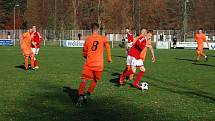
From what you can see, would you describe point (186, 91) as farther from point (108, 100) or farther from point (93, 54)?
point (93, 54)

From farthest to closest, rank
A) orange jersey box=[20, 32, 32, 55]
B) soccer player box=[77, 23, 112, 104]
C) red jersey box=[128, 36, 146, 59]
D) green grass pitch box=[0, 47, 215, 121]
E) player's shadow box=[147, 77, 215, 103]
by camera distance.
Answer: orange jersey box=[20, 32, 32, 55], red jersey box=[128, 36, 146, 59], player's shadow box=[147, 77, 215, 103], soccer player box=[77, 23, 112, 104], green grass pitch box=[0, 47, 215, 121]

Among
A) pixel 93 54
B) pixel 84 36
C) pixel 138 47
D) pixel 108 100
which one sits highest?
pixel 84 36

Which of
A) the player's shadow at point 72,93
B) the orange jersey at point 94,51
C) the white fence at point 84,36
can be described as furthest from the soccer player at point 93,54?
the white fence at point 84,36

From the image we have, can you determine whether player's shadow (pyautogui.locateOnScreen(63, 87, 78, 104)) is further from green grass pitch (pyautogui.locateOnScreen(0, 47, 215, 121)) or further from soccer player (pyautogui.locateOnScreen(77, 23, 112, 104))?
soccer player (pyautogui.locateOnScreen(77, 23, 112, 104))

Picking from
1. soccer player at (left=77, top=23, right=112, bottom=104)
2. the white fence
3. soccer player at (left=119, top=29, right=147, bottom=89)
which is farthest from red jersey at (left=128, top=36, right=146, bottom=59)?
the white fence

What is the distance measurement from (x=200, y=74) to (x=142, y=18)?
69590 mm

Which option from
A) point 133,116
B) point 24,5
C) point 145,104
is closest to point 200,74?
point 145,104

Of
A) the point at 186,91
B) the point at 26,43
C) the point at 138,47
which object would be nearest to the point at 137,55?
the point at 138,47

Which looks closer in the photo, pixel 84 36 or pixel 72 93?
pixel 72 93

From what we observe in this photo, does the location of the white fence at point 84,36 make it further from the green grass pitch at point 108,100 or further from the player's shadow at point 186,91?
the player's shadow at point 186,91

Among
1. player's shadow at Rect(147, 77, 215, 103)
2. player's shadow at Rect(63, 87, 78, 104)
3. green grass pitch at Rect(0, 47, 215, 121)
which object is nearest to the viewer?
green grass pitch at Rect(0, 47, 215, 121)

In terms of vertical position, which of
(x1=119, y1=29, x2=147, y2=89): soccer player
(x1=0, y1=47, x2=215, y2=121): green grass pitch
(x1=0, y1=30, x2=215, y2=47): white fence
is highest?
(x1=0, y1=30, x2=215, y2=47): white fence

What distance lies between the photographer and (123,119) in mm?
9344

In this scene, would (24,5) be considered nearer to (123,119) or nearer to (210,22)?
(210,22)
